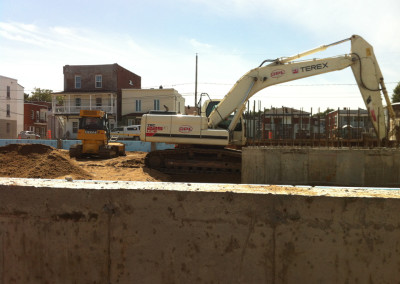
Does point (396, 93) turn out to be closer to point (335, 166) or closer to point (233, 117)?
point (233, 117)

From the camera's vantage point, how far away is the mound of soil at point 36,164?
10.2m

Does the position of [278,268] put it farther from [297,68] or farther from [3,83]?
[3,83]

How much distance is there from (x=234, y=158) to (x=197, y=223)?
966 centimetres

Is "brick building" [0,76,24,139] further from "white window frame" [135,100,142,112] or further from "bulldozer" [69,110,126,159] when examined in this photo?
"bulldozer" [69,110,126,159]

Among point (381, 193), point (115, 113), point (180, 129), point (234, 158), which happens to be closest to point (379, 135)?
point (234, 158)

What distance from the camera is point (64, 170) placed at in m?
10.7

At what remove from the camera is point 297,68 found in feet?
38.3

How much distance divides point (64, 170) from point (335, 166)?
339 inches

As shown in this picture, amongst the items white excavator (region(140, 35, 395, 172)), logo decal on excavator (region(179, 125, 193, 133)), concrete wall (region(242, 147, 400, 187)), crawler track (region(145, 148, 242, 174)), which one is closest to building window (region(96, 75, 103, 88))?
white excavator (region(140, 35, 395, 172))

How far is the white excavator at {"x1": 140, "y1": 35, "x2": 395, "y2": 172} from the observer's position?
11.3m

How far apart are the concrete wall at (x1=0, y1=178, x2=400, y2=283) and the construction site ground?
7.62 metres

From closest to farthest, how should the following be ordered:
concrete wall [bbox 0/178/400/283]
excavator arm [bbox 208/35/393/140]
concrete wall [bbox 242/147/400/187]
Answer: concrete wall [bbox 0/178/400/283]
concrete wall [bbox 242/147/400/187]
excavator arm [bbox 208/35/393/140]

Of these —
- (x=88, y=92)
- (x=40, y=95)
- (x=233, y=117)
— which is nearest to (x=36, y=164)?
(x=233, y=117)

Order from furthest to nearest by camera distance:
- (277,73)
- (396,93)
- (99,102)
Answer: (396,93)
(99,102)
(277,73)
